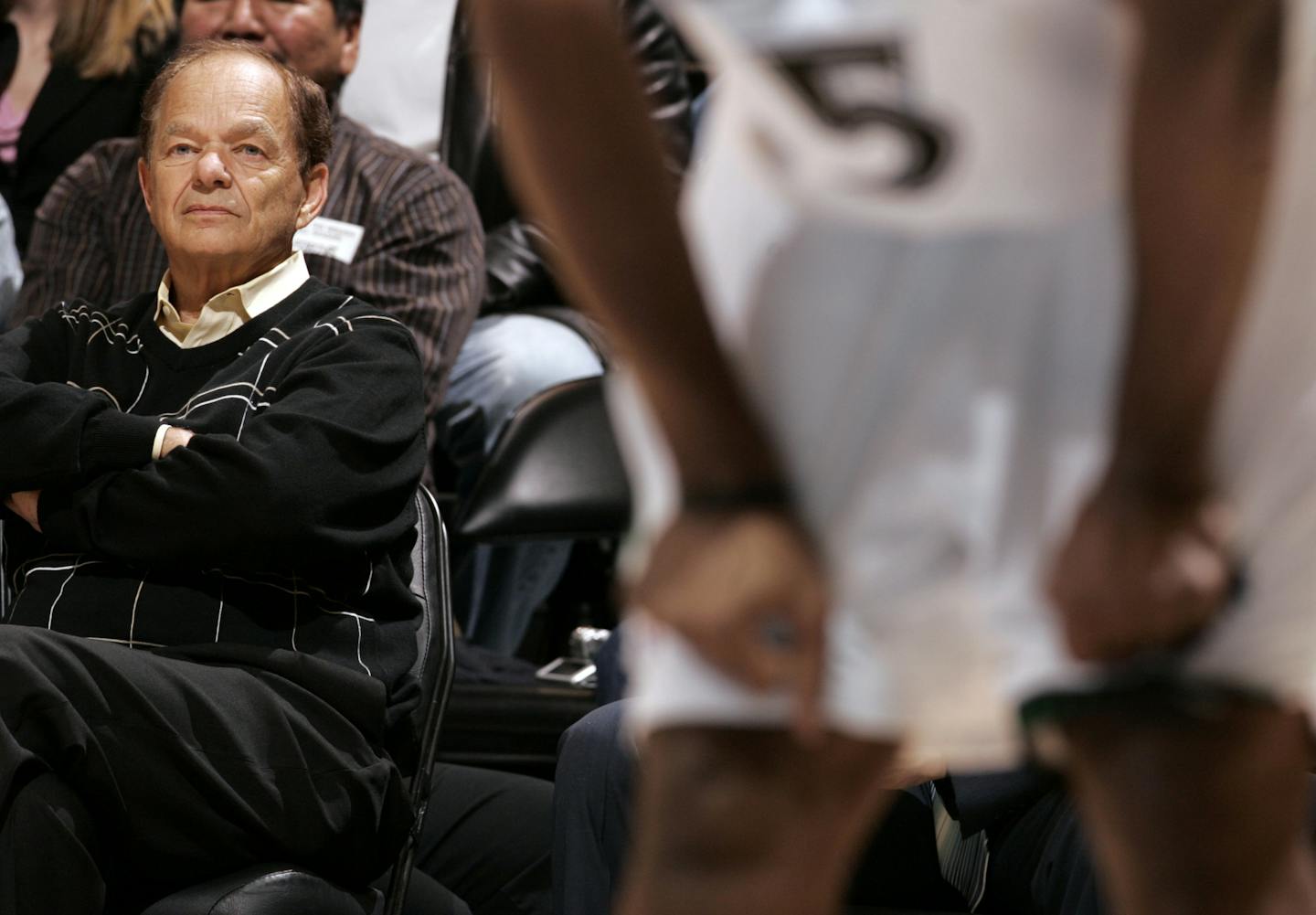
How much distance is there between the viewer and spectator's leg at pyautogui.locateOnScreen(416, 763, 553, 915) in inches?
83.0

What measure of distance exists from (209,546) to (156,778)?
0.78 feet

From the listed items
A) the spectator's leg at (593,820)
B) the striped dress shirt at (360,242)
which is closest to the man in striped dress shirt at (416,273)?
the striped dress shirt at (360,242)

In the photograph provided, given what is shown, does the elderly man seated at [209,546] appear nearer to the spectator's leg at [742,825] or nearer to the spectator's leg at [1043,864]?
the spectator's leg at [1043,864]

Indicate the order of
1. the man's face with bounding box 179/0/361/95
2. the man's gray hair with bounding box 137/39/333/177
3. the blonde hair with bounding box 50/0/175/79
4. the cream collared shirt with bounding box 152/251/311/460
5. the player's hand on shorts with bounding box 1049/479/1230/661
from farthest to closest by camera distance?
the blonde hair with bounding box 50/0/175/79 < the man's face with bounding box 179/0/361/95 < the man's gray hair with bounding box 137/39/333/177 < the cream collared shirt with bounding box 152/251/311/460 < the player's hand on shorts with bounding box 1049/479/1230/661

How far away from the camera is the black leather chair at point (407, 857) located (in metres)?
1.58

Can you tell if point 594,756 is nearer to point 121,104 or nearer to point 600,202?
point 600,202

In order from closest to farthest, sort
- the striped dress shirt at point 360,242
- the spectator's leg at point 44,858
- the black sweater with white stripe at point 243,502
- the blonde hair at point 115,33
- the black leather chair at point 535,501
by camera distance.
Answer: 1. the spectator's leg at point 44,858
2. the black sweater with white stripe at point 243,502
3. the black leather chair at point 535,501
4. the striped dress shirt at point 360,242
5. the blonde hair at point 115,33

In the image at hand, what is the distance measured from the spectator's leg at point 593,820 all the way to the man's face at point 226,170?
0.71 meters

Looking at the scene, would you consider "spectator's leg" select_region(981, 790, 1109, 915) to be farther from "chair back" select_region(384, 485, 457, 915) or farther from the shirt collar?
the shirt collar

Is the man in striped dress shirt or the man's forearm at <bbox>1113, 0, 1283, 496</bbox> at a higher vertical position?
the man's forearm at <bbox>1113, 0, 1283, 496</bbox>

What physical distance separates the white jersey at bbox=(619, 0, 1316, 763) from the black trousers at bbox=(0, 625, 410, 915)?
97 centimetres

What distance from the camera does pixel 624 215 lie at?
28.6 inches

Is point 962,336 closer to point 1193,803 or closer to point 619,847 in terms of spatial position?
point 1193,803

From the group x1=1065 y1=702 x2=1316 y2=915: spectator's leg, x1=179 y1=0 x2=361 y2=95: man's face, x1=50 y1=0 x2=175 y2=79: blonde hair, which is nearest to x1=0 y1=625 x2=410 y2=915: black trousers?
x1=1065 y1=702 x2=1316 y2=915: spectator's leg
